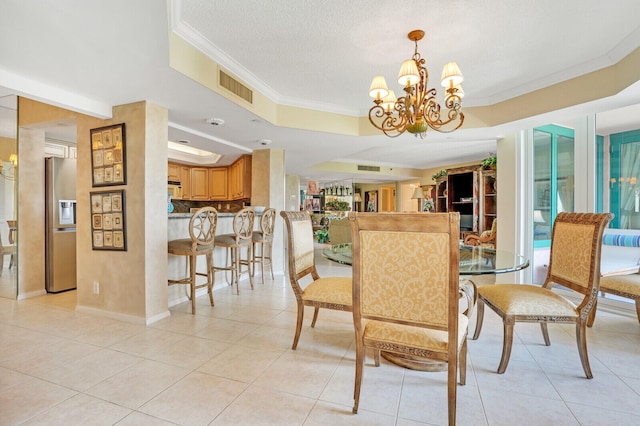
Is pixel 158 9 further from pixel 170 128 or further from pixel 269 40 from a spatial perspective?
pixel 170 128

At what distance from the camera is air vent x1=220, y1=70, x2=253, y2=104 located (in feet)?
9.02

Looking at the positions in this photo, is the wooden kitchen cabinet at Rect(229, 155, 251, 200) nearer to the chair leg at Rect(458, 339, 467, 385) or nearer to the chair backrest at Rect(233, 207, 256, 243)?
the chair backrest at Rect(233, 207, 256, 243)

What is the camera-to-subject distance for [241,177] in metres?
5.68

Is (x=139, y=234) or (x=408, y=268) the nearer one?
(x=408, y=268)

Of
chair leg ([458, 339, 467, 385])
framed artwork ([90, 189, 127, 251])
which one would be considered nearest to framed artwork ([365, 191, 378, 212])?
framed artwork ([90, 189, 127, 251])

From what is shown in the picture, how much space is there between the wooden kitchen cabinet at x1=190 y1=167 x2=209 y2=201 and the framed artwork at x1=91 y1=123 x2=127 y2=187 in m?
3.58

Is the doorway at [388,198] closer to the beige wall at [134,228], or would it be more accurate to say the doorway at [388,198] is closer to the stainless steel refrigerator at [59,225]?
the beige wall at [134,228]

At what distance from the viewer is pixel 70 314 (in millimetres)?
3127

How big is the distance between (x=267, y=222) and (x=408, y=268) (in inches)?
129

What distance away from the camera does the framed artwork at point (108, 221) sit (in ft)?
9.67

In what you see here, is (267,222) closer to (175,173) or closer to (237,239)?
(237,239)

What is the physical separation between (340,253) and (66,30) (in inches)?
93.1

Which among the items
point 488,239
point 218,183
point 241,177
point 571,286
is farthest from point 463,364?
point 218,183

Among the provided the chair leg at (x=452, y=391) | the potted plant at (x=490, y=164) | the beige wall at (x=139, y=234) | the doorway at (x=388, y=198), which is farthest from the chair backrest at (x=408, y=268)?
the doorway at (x=388, y=198)
